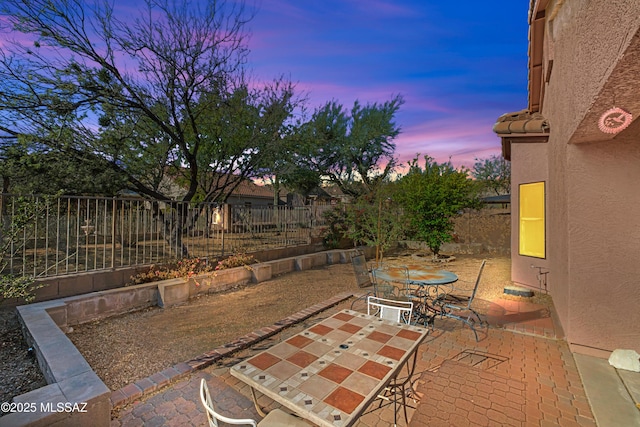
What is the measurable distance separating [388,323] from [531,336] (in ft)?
10.1

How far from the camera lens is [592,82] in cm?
245

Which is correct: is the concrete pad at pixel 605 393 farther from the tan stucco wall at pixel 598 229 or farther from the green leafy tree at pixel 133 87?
the green leafy tree at pixel 133 87

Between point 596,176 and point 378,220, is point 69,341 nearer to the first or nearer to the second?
point 596,176

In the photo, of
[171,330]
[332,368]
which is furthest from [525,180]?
[171,330]

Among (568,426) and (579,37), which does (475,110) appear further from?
(568,426)

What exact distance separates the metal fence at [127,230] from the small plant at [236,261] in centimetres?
33

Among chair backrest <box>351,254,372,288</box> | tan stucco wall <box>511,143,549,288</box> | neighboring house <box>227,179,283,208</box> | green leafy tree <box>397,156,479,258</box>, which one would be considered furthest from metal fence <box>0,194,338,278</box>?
neighboring house <box>227,179,283,208</box>

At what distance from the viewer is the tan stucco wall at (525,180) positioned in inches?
244

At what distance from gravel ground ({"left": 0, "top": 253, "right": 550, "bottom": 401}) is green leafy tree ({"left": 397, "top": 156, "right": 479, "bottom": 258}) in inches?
141

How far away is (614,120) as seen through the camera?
281 cm

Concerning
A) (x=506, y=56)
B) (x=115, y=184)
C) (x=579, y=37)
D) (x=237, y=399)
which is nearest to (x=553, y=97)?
(x=579, y=37)

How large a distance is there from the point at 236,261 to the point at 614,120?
6.99m

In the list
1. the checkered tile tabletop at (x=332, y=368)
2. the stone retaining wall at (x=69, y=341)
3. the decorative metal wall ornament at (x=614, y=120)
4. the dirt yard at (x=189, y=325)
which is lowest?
the dirt yard at (x=189, y=325)

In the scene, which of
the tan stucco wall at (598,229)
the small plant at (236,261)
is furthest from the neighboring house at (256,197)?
the tan stucco wall at (598,229)
